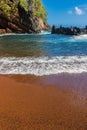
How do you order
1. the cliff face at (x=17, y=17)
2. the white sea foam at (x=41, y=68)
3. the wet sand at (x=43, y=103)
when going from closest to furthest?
the wet sand at (x=43, y=103)
the white sea foam at (x=41, y=68)
the cliff face at (x=17, y=17)

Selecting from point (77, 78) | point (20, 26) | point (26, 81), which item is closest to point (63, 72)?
point (77, 78)

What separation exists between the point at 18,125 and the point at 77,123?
1638mm

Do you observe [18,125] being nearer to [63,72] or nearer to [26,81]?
[26,81]

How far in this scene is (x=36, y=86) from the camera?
10367mm

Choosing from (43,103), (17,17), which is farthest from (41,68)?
(17,17)

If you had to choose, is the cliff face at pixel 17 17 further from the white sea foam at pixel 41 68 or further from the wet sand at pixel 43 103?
the wet sand at pixel 43 103

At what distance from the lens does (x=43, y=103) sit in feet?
27.5

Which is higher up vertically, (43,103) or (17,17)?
(17,17)

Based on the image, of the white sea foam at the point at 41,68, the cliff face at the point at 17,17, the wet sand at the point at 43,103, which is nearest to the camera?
the wet sand at the point at 43,103

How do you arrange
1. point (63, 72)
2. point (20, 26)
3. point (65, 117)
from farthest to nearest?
point (20, 26)
point (63, 72)
point (65, 117)

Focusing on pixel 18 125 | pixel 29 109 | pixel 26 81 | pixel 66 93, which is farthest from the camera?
pixel 26 81

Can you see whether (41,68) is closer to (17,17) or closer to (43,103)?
(43,103)

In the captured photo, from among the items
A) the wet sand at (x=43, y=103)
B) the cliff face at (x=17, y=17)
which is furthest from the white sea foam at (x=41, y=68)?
the cliff face at (x=17, y=17)

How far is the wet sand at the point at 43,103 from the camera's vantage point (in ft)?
22.6
